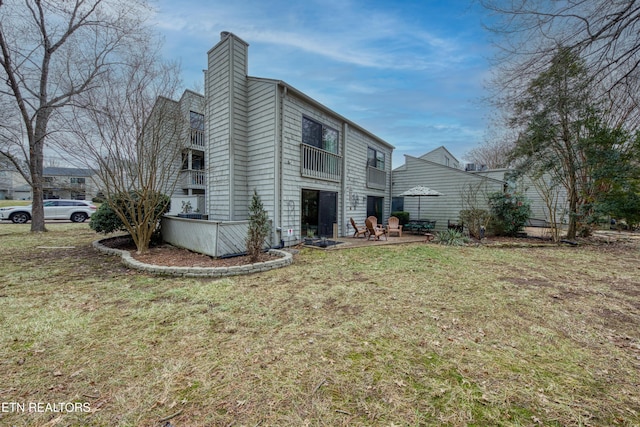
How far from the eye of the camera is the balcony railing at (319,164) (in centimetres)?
848

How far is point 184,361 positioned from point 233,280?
2461mm

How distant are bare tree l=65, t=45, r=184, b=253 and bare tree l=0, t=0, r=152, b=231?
3.65 meters

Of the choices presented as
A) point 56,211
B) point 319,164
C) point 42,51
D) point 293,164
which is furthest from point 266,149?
point 56,211

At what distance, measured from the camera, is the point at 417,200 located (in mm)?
14359

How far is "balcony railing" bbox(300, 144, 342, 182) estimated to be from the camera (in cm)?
848

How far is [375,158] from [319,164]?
5.08 metres

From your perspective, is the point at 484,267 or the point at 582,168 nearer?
the point at 484,267

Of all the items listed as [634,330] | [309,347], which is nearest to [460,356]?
[309,347]

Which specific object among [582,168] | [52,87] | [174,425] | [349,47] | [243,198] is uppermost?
[349,47]

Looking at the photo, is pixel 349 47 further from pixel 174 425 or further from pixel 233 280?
pixel 174 425

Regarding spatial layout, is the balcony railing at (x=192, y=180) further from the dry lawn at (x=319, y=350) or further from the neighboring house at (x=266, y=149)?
the dry lawn at (x=319, y=350)

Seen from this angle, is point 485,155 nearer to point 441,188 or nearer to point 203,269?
point 441,188

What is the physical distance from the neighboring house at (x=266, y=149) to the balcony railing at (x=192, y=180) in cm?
577

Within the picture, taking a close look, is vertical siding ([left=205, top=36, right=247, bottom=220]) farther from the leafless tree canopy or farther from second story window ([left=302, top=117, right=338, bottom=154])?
the leafless tree canopy
